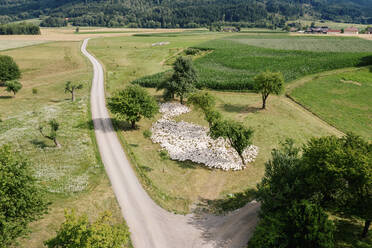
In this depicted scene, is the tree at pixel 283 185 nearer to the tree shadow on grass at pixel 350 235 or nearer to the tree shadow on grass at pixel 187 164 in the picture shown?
the tree shadow on grass at pixel 350 235

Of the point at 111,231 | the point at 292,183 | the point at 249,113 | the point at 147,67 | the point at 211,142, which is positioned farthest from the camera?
the point at 147,67

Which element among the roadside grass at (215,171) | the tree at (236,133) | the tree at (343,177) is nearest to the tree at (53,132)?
the roadside grass at (215,171)

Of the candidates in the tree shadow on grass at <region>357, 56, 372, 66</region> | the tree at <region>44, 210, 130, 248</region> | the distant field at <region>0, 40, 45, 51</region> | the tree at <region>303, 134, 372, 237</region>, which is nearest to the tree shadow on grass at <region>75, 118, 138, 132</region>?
the tree at <region>44, 210, 130, 248</region>

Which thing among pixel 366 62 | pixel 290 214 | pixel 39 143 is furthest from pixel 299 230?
pixel 366 62

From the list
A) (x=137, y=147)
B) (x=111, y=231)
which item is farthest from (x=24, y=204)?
(x=137, y=147)

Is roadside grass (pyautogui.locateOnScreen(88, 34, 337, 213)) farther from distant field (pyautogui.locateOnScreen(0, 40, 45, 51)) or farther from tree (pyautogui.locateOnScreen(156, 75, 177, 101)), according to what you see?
distant field (pyautogui.locateOnScreen(0, 40, 45, 51))

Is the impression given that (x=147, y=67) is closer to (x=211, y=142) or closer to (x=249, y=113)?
(x=249, y=113)

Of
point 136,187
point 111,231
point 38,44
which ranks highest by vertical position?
point 38,44

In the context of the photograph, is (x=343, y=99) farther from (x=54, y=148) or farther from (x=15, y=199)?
(x=15, y=199)
